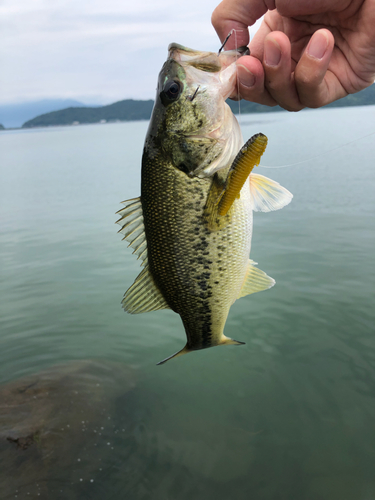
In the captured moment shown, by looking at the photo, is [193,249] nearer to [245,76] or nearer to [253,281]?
[253,281]

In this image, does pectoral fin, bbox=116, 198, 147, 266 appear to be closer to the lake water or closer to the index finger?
the index finger

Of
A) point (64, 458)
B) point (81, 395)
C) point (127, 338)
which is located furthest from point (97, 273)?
point (64, 458)

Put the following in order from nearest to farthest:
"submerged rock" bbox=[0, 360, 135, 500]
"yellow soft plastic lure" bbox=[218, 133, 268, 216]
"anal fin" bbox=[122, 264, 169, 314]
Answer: "yellow soft plastic lure" bbox=[218, 133, 268, 216], "anal fin" bbox=[122, 264, 169, 314], "submerged rock" bbox=[0, 360, 135, 500]

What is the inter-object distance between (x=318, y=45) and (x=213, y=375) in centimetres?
541

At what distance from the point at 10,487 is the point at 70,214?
14.2 metres

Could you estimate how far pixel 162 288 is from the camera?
2.75m

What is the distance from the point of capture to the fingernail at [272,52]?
2.58 m

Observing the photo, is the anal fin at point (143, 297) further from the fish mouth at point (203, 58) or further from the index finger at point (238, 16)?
the index finger at point (238, 16)

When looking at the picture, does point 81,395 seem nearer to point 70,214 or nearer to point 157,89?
point 157,89

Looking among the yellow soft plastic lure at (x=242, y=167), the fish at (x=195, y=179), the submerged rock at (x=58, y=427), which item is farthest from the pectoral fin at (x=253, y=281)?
the submerged rock at (x=58, y=427)

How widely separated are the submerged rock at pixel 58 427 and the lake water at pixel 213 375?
0.02 metres

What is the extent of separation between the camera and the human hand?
2645 millimetres

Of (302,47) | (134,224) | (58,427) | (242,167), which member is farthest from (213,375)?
(242,167)

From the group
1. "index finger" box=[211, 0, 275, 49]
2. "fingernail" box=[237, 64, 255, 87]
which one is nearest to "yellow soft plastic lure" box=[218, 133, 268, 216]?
"fingernail" box=[237, 64, 255, 87]
